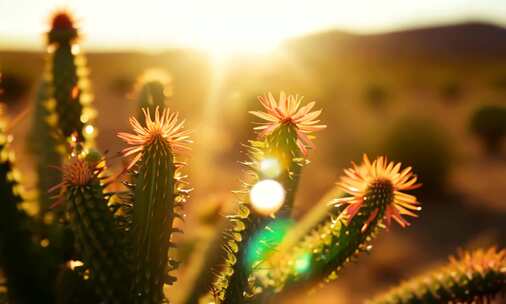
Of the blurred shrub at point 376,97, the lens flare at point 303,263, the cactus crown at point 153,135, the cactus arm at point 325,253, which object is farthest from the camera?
the blurred shrub at point 376,97

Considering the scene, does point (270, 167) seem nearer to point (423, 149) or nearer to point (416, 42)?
point (423, 149)

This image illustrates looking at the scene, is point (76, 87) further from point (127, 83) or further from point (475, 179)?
point (127, 83)

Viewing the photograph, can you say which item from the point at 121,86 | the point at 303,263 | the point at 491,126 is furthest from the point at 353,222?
the point at 121,86

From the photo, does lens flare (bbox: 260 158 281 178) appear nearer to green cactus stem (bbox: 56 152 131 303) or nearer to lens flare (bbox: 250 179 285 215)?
lens flare (bbox: 250 179 285 215)

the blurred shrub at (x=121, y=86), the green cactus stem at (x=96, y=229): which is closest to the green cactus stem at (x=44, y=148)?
the green cactus stem at (x=96, y=229)

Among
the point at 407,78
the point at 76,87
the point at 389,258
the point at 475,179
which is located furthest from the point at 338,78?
the point at 76,87

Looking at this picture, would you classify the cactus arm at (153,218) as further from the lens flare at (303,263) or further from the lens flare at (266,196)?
the lens flare at (303,263)
